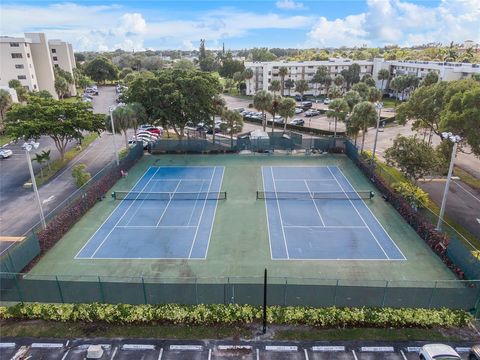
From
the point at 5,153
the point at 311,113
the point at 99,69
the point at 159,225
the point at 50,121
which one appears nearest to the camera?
the point at 159,225

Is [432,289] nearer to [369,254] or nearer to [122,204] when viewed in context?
[369,254]

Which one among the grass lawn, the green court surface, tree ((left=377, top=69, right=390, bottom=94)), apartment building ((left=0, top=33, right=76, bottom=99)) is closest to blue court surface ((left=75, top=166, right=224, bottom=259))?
the green court surface

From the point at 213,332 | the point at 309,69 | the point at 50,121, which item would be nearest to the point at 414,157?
the point at 213,332

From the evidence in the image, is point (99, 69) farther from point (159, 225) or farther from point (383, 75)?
point (159, 225)

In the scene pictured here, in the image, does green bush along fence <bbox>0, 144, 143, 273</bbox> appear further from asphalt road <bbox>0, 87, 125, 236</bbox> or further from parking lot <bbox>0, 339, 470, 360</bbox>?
parking lot <bbox>0, 339, 470, 360</bbox>

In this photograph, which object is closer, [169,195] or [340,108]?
[169,195]
